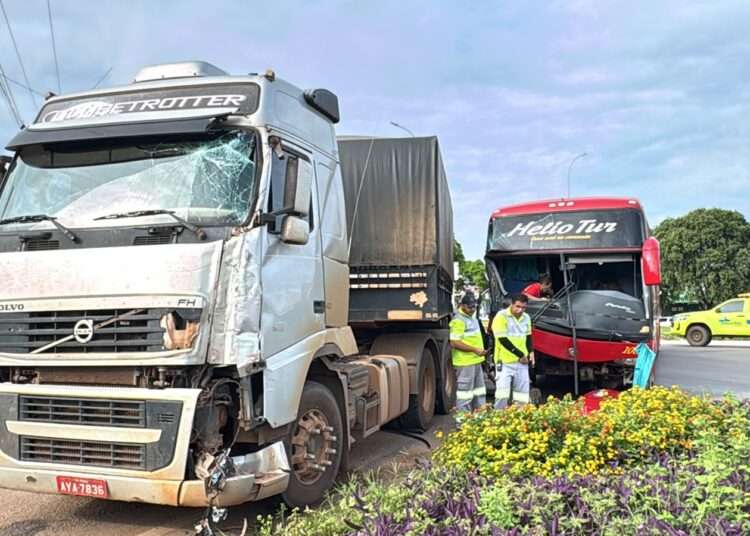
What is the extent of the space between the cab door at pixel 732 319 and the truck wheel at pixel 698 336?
353mm

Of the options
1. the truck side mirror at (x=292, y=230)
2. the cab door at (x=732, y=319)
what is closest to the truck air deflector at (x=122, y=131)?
the truck side mirror at (x=292, y=230)

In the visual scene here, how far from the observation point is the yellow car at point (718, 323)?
874 inches

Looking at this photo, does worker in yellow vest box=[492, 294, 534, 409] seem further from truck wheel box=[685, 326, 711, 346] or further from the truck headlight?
truck wheel box=[685, 326, 711, 346]

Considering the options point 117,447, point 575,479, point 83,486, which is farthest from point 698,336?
point 83,486

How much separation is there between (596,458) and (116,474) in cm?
285

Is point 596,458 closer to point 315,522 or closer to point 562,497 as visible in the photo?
point 562,497

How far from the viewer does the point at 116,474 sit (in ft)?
12.8

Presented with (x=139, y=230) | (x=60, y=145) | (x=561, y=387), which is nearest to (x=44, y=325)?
(x=139, y=230)

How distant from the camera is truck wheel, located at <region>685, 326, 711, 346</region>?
75.7 feet

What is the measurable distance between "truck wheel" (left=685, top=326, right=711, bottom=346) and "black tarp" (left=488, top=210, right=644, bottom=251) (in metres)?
16.0

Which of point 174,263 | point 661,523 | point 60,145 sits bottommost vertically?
point 661,523

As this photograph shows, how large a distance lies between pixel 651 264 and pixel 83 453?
732 centimetres

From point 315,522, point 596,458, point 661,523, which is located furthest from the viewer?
point 596,458

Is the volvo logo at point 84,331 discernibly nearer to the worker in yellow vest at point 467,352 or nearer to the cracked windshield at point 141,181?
the cracked windshield at point 141,181
